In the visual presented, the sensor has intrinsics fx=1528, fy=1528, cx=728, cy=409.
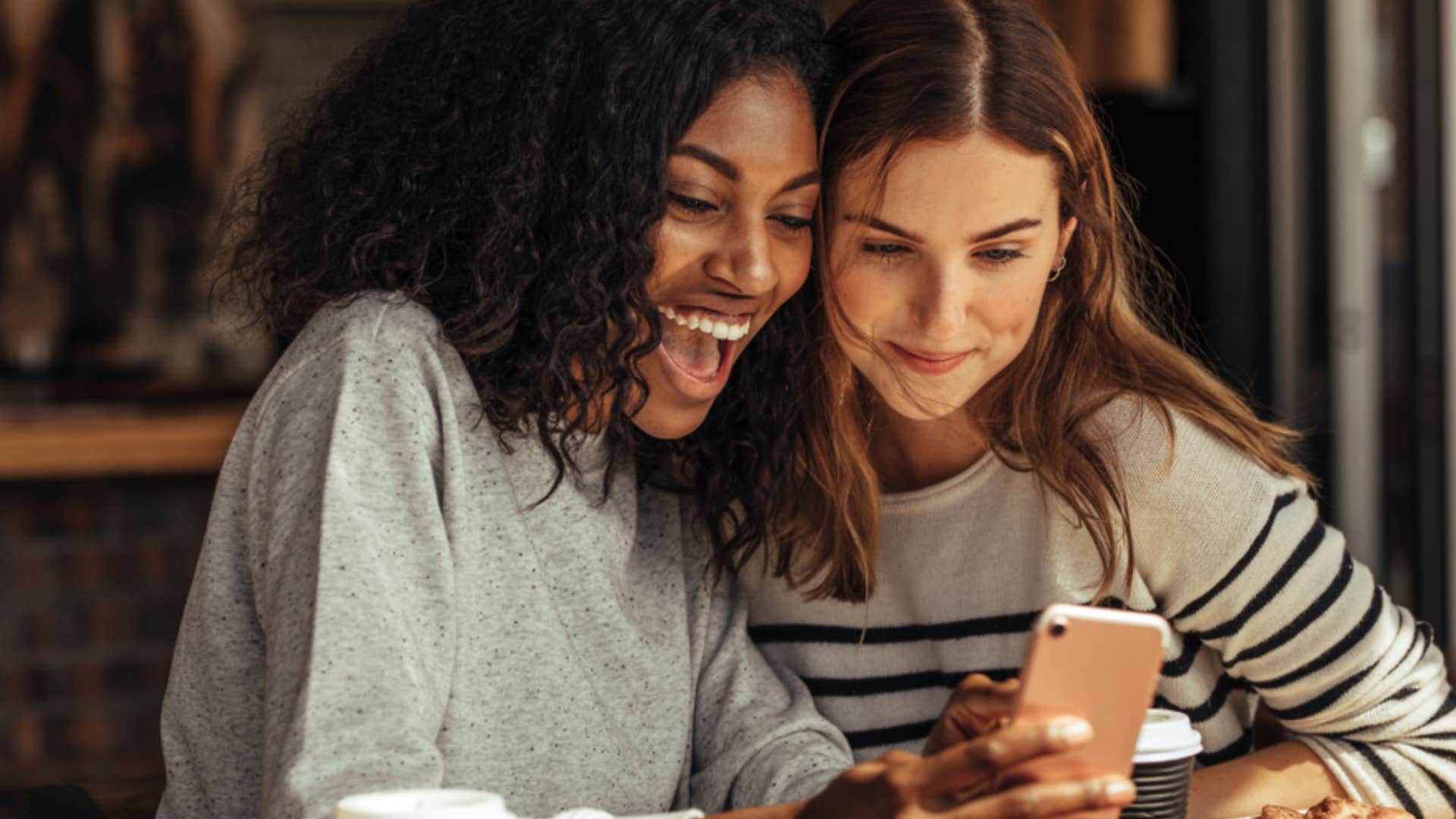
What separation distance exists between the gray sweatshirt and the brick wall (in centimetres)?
265

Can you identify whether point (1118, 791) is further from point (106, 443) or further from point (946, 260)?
point (106, 443)

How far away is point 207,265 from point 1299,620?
2.92 metres

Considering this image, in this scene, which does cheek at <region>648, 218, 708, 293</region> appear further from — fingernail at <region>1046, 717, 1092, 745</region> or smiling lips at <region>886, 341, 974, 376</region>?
fingernail at <region>1046, 717, 1092, 745</region>

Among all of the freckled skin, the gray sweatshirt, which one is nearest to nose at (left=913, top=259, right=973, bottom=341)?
the freckled skin

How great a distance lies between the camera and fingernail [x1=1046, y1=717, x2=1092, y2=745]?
0.94 m

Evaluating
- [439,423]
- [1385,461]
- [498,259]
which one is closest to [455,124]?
[498,259]

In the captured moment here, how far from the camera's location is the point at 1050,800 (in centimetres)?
95

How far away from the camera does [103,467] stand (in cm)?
361

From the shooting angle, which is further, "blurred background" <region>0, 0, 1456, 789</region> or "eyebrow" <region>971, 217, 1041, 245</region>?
"blurred background" <region>0, 0, 1456, 789</region>

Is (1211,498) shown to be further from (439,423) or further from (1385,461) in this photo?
(1385,461)

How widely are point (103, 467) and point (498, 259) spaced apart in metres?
2.65

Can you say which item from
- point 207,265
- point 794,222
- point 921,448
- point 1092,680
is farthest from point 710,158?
point 207,265

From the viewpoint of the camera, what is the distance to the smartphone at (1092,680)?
0.92 meters

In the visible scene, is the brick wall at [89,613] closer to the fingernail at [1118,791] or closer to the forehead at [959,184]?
the forehead at [959,184]
